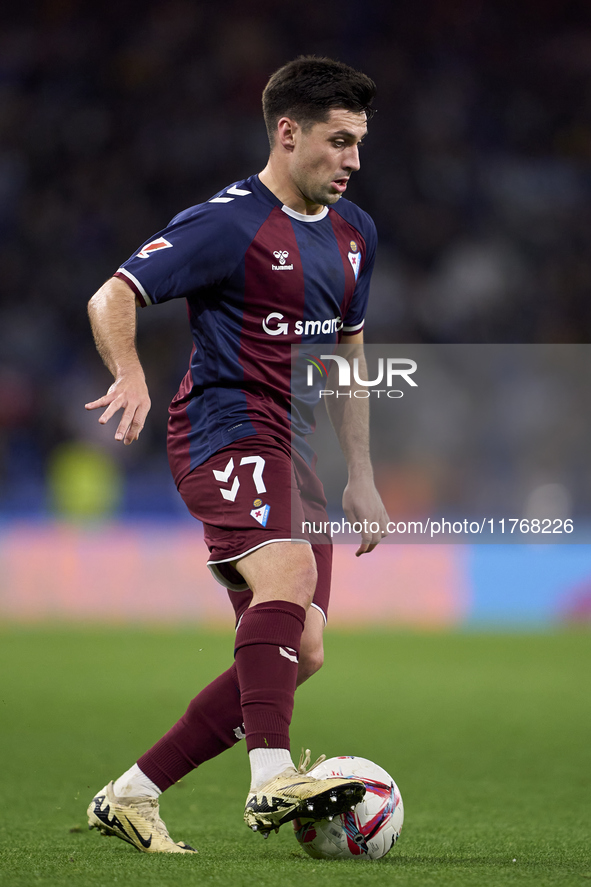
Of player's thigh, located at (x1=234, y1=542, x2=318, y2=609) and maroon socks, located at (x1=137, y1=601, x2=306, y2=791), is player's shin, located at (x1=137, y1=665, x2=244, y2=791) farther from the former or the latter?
player's thigh, located at (x1=234, y1=542, x2=318, y2=609)

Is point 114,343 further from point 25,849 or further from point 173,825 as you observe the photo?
point 173,825

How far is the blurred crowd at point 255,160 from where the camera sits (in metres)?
12.3

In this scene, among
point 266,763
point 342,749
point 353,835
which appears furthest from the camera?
point 342,749

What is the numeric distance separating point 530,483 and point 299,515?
720 centimetres

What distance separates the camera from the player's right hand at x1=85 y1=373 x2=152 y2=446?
8.22 feet

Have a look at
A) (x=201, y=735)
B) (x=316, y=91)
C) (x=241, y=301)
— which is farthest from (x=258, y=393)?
(x=201, y=735)

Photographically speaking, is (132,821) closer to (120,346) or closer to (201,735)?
(201,735)

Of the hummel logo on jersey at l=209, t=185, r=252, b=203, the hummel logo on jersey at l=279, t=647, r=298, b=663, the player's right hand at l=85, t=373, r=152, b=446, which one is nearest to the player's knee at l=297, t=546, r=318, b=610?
the hummel logo on jersey at l=279, t=647, r=298, b=663

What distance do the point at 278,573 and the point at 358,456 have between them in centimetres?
67

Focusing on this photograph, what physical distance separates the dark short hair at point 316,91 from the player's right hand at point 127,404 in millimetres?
784

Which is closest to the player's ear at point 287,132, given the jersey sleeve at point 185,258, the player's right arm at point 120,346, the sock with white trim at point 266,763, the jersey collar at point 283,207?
the jersey collar at point 283,207

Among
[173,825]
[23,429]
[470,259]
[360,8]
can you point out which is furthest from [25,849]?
[360,8]

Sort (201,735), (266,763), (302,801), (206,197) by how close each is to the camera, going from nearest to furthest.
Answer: (302,801) < (266,763) < (201,735) < (206,197)

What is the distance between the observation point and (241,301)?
9.50 ft
